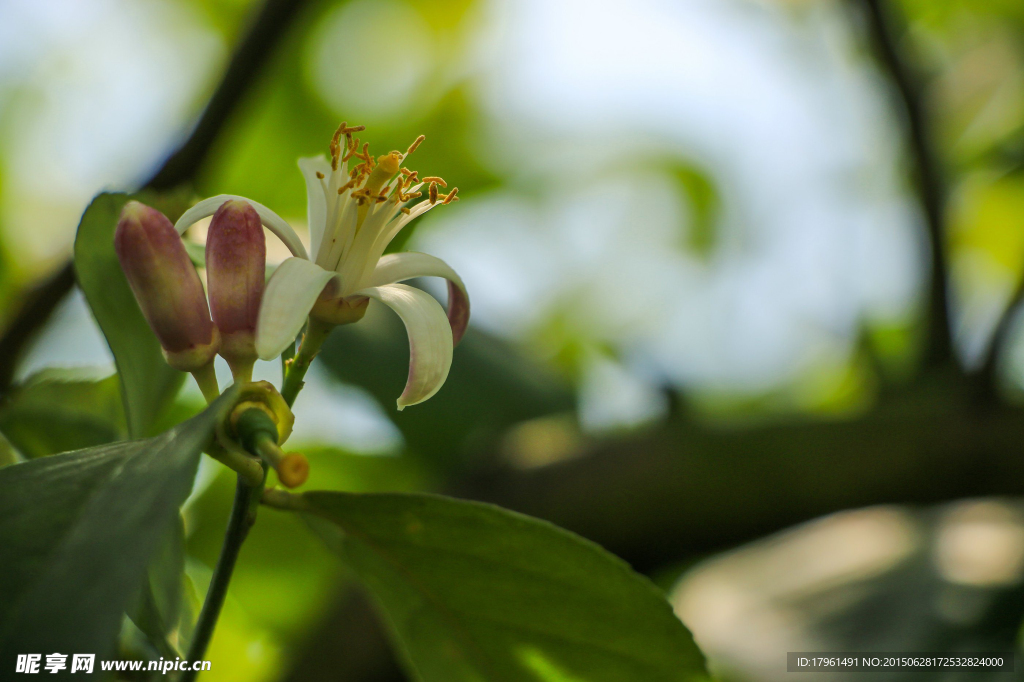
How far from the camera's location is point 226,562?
0.48m

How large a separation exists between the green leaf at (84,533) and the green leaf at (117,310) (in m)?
0.16

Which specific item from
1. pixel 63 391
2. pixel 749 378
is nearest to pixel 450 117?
pixel 749 378

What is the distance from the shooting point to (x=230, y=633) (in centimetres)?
137

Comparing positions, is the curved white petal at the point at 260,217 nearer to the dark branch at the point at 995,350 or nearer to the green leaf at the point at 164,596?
the green leaf at the point at 164,596

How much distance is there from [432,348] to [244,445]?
5.4 inches

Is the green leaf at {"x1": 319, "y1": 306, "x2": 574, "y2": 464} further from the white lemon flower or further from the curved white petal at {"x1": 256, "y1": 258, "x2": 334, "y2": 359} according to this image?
the curved white petal at {"x1": 256, "y1": 258, "x2": 334, "y2": 359}

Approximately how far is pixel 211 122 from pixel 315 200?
654mm

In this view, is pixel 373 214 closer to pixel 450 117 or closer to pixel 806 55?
pixel 450 117

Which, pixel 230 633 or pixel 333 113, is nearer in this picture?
pixel 230 633

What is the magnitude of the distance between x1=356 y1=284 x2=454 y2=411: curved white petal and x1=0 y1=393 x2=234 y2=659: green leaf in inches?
5.2

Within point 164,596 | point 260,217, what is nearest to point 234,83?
point 260,217

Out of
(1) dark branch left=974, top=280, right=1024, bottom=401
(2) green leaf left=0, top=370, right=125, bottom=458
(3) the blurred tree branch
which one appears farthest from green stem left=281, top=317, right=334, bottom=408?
(1) dark branch left=974, top=280, right=1024, bottom=401

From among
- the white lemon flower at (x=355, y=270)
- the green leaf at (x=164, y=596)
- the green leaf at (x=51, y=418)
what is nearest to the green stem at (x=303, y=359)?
the white lemon flower at (x=355, y=270)

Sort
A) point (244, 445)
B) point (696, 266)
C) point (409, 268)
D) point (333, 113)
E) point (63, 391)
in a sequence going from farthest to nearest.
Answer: point (696, 266) → point (333, 113) → point (63, 391) → point (409, 268) → point (244, 445)
